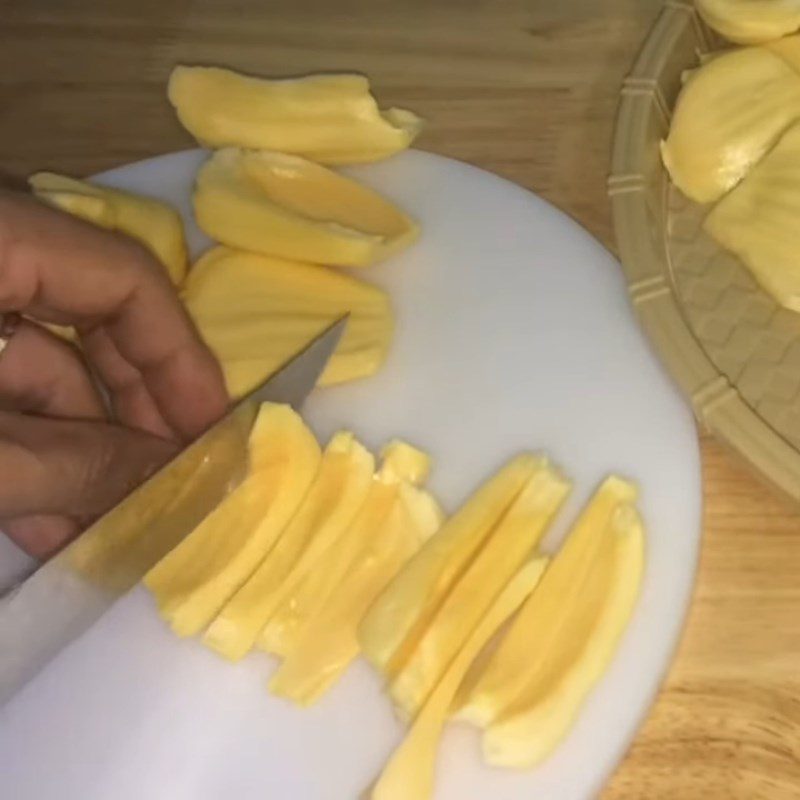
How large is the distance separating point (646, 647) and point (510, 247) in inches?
12.4

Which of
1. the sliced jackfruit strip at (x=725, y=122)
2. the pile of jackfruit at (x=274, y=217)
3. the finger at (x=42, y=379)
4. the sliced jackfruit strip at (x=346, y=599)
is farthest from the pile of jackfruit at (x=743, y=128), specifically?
the finger at (x=42, y=379)

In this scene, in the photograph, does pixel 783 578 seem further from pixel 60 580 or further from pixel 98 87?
pixel 98 87

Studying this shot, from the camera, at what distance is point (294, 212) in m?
0.91

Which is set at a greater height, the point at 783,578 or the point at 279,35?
the point at 279,35

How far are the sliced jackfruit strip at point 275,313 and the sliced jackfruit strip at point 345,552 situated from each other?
4.1 inches

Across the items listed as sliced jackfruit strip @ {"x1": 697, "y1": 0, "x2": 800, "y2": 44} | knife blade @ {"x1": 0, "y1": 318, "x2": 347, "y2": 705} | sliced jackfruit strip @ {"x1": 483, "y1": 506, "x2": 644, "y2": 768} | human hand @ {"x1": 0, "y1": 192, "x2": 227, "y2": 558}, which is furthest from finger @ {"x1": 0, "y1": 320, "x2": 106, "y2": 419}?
sliced jackfruit strip @ {"x1": 697, "y1": 0, "x2": 800, "y2": 44}

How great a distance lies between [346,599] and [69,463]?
178 mm

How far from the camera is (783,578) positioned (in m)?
0.78

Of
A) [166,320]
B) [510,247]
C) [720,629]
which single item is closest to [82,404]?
[166,320]

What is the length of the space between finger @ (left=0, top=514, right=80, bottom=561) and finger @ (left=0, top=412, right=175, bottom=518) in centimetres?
2

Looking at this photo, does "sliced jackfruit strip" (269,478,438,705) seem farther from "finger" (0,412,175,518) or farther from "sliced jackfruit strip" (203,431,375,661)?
"finger" (0,412,175,518)

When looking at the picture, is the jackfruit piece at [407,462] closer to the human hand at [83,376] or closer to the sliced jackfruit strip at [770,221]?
the human hand at [83,376]

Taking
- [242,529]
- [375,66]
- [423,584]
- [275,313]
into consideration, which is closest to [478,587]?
[423,584]

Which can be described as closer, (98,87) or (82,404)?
(82,404)
